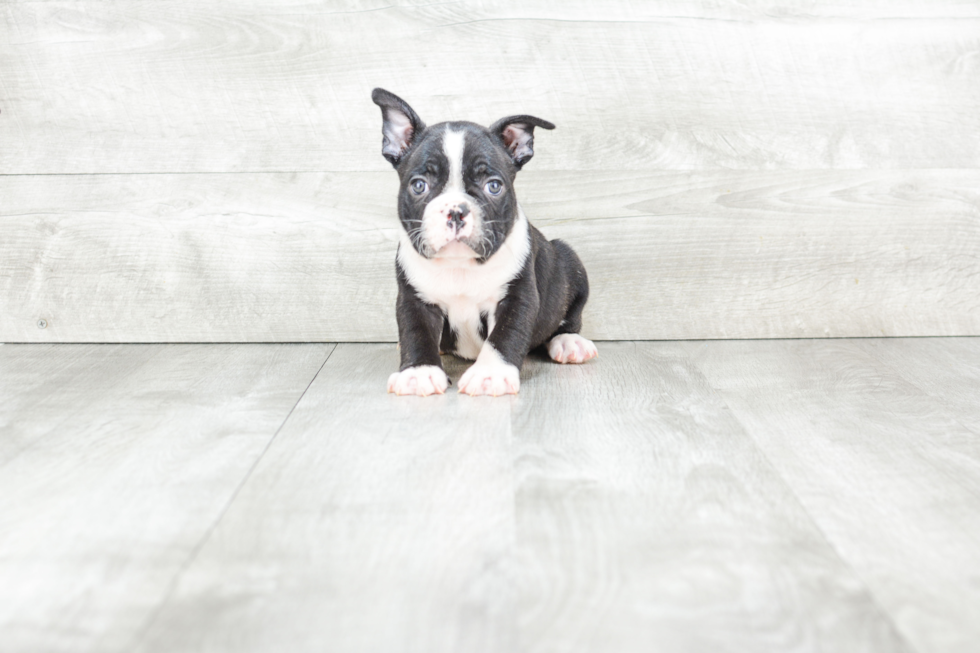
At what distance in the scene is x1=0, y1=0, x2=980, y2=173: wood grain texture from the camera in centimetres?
304

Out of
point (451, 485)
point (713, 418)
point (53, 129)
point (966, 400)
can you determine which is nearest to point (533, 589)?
point (451, 485)

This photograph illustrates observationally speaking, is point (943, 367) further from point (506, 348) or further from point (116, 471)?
point (116, 471)

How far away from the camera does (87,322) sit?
3.19m

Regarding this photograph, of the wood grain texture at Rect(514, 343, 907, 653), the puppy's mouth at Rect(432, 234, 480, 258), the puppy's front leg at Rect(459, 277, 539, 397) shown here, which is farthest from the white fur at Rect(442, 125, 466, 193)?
the wood grain texture at Rect(514, 343, 907, 653)

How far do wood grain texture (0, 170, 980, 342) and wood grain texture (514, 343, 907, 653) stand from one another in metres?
1.06

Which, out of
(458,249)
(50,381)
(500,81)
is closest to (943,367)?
(458,249)

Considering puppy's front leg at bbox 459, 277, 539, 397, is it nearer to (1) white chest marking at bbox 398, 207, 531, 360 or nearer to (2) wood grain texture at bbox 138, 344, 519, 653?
(1) white chest marking at bbox 398, 207, 531, 360

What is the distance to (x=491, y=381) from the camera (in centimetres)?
236

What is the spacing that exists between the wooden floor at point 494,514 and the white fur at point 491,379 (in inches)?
2.0

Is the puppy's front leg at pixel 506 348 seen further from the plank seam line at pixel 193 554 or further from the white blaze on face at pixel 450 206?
the plank seam line at pixel 193 554

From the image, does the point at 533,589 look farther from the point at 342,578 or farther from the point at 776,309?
the point at 776,309

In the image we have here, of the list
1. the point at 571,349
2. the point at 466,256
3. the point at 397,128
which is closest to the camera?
the point at 466,256

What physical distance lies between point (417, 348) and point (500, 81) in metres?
1.11

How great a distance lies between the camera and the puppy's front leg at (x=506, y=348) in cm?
237
